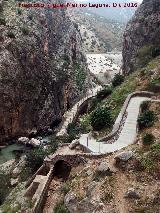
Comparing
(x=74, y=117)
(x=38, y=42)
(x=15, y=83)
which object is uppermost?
(x=38, y=42)

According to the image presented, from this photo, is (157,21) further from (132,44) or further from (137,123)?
(137,123)

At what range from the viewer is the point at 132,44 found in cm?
11094

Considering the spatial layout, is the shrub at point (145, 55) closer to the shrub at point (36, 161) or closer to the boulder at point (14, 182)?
the shrub at point (36, 161)

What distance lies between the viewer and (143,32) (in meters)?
Answer: 104

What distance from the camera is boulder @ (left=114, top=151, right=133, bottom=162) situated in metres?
37.8

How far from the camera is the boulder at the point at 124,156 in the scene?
37.8m

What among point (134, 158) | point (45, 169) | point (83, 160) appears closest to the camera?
point (134, 158)

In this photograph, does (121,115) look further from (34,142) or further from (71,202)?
(34,142)

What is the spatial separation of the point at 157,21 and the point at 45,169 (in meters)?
63.0

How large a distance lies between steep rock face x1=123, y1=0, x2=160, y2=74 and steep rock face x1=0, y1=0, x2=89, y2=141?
19322 mm

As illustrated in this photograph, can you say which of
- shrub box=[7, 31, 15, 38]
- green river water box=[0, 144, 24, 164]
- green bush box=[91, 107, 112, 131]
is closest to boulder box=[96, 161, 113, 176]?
green bush box=[91, 107, 112, 131]

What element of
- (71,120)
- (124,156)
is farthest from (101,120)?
(71,120)

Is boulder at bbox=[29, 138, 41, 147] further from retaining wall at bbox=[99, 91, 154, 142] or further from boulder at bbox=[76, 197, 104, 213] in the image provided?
boulder at bbox=[76, 197, 104, 213]

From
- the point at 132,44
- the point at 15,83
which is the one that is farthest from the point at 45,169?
the point at 132,44
